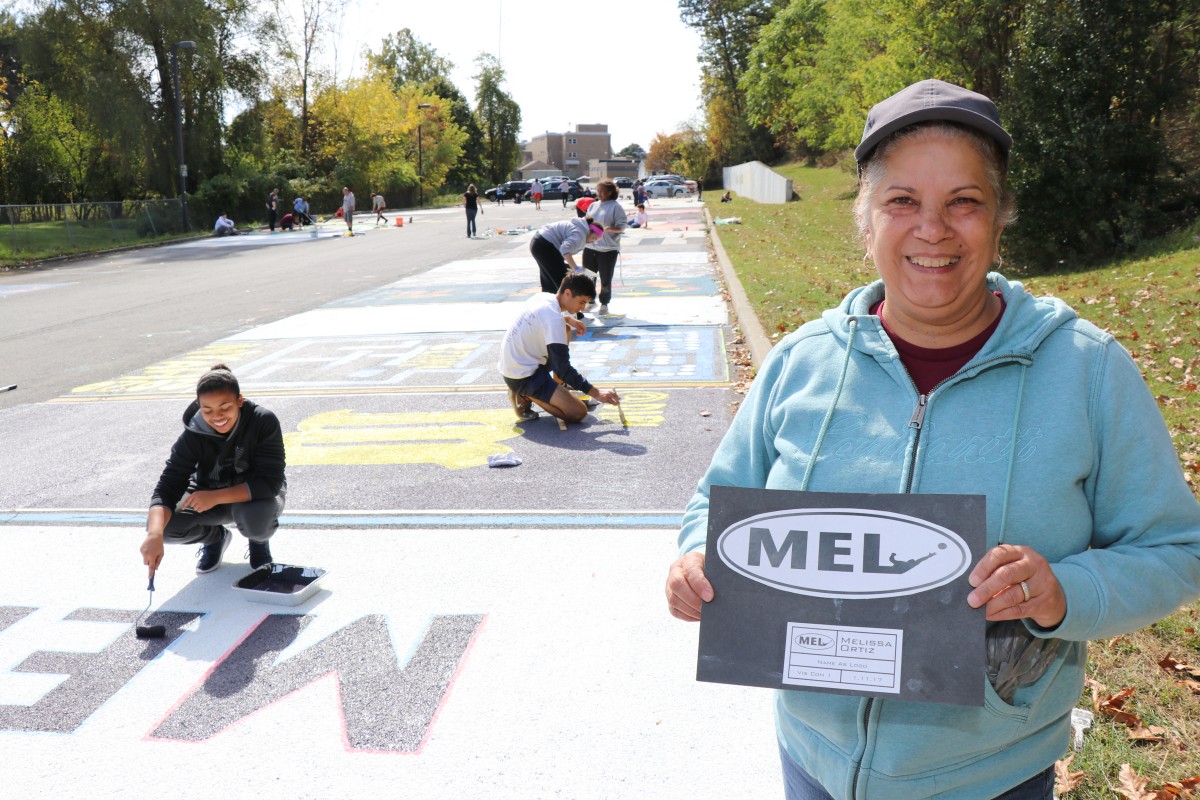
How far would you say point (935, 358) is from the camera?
190 cm

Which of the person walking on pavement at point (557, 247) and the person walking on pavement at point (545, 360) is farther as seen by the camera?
the person walking on pavement at point (557, 247)

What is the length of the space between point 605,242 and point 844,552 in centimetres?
1317

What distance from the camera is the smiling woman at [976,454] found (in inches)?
65.6

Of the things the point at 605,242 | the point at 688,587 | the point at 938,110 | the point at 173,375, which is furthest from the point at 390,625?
the point at 605,242

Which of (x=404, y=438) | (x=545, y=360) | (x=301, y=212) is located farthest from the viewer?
(x=301, y=212)

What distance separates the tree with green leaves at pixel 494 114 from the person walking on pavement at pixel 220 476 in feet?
346

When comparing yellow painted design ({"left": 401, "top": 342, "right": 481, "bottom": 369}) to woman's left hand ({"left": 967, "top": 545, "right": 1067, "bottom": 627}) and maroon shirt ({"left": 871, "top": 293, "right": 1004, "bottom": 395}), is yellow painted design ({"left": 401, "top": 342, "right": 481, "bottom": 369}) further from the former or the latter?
woman's left hand ({"left": 967, "top": 545, "right": 1067, "bottom": 627})

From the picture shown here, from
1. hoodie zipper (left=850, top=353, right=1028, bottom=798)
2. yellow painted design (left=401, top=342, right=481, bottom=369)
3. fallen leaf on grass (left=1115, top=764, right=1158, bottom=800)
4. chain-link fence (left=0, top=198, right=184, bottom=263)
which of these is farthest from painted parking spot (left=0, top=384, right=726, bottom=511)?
chain-link fence (left=0, top=198, right=184, bottom=263)

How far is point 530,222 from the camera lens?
40.5 m

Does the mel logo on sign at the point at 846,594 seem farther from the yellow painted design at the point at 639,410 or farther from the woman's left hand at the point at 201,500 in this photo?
the yellow painted design at the point at 639,410

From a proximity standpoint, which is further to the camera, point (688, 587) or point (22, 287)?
point (22, 287)

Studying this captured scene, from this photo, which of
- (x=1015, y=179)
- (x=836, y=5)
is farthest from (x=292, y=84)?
(x=1015, y=179)

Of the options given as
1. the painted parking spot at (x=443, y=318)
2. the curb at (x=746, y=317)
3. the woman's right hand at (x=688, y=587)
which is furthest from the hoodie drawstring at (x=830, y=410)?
the painted parking spot at (x=443, y=318)

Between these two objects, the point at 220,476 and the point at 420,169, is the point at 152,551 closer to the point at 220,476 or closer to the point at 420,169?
the point at 220,476
